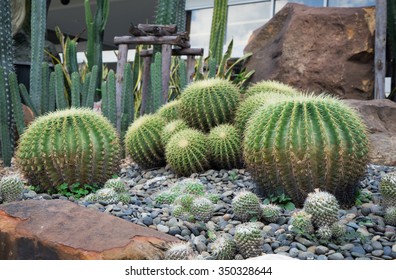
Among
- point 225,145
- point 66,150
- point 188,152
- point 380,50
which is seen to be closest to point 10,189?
point 66,150

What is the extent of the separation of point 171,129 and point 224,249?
2362 mm

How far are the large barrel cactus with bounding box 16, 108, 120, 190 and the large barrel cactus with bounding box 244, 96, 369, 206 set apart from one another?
1.25 meters

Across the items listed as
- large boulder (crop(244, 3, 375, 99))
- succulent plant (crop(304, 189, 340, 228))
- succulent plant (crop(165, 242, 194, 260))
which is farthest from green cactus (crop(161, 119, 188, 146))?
large boulder (crop(244, 3, 375, 99))

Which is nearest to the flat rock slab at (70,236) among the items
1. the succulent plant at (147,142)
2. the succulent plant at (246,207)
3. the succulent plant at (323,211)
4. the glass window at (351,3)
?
the succulent plant at (246,207)

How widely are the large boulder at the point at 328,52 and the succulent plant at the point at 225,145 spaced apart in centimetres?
347

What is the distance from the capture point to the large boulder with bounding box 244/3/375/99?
7727 millimetres

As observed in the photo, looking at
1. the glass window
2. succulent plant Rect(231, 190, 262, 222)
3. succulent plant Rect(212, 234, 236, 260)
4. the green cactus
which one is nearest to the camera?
succulent plant Rect(212, 234, 236, 260)

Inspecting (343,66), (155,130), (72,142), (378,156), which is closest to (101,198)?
(72,142)

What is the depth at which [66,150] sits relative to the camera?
152 inches

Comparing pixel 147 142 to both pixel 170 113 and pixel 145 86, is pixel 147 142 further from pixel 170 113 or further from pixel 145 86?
pixel 145 86

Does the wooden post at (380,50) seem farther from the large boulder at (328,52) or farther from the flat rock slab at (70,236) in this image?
the flat rock slab at (70,236)

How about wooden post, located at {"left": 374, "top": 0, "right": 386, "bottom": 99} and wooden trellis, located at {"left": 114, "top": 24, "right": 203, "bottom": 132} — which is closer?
wooden trellis, located at {"left": 114, "top": 24, "right": 203, "bottom": 132}

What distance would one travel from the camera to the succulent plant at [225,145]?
4.45 meters

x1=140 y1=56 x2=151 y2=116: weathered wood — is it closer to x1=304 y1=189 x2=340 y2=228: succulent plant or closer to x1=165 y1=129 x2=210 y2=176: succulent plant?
x1=165 y1=129 x2=210 y2=176: succulent plant
